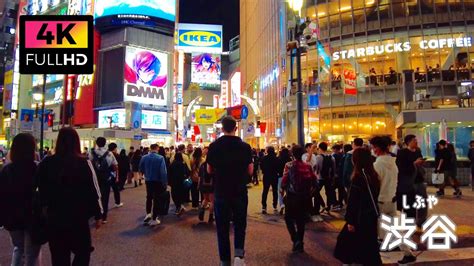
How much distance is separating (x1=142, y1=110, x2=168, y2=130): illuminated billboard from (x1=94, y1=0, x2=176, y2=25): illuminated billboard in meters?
11.6

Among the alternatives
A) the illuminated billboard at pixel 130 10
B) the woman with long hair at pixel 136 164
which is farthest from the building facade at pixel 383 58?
the illuminated billboard at pixel 130 10

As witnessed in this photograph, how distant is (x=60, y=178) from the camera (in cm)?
370

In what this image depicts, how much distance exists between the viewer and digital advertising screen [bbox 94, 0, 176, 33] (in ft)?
161

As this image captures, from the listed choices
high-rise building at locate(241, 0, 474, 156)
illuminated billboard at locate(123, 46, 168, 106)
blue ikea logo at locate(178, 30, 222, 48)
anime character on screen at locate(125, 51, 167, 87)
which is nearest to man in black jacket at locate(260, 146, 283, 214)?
high-rise building at locate(241, 0, 474, 156)

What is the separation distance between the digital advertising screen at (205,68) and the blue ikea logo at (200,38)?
253 centimetres

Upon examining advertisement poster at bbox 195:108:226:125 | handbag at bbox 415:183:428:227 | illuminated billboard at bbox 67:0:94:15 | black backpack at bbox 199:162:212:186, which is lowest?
handbag at bbox 415:183:428:227

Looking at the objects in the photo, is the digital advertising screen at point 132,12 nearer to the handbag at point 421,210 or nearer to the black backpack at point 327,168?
the black backpack at point 327,168

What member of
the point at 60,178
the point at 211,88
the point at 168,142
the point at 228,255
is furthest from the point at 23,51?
the point at 211,88

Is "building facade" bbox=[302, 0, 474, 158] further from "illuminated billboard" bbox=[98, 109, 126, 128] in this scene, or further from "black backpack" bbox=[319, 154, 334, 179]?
"illuminated billboard" bbox=[98, 109, 126, 128]

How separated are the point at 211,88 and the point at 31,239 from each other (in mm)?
77073

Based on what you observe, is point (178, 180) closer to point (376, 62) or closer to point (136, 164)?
point (136, 164)

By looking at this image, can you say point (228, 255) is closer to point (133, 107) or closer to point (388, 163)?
point (388, 163)

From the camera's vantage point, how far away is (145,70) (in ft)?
162

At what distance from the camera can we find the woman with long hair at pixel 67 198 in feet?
12.0
